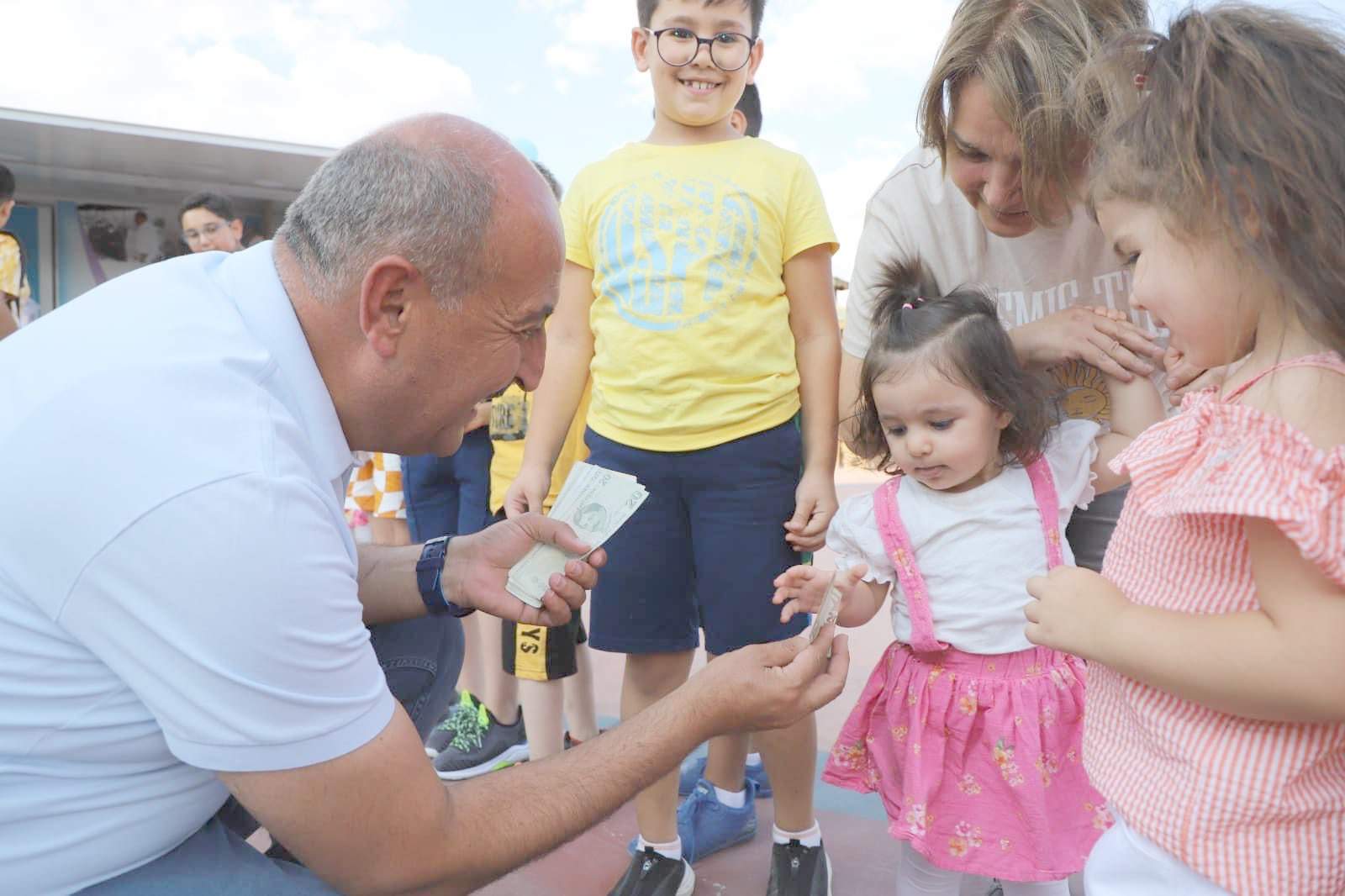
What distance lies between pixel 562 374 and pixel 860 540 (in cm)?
82

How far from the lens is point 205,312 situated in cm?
131

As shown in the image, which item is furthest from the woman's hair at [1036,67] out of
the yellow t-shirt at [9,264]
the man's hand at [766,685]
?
the yellow t-shirt at [9,264]

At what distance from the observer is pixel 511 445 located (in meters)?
2.85

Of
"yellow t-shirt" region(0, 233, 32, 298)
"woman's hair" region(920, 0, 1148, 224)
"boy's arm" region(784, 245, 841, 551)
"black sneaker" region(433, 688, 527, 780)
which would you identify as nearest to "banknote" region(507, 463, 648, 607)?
"boy's arm" region(784, 245, 841, 551)

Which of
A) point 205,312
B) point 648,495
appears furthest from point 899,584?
point 205,312

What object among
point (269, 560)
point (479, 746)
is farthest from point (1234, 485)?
point (479, 746)

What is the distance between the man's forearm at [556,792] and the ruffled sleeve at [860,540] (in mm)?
512

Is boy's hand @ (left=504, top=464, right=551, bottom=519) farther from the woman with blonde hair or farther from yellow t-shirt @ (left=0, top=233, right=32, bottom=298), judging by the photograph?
yellow t-shirt @ (left=0, top=233, right=32, bottom=298)

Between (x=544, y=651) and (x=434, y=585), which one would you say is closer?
(x=434, y=585)

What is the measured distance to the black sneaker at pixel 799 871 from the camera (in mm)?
2059

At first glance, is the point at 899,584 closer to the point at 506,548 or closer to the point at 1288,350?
the point at 506,548

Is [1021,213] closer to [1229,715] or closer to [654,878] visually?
[1229,715]

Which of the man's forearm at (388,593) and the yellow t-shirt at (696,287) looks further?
the yellow t-shirt at (696,287)

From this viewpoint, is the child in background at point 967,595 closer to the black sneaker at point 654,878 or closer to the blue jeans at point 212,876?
the black sneaker at point 654,878
